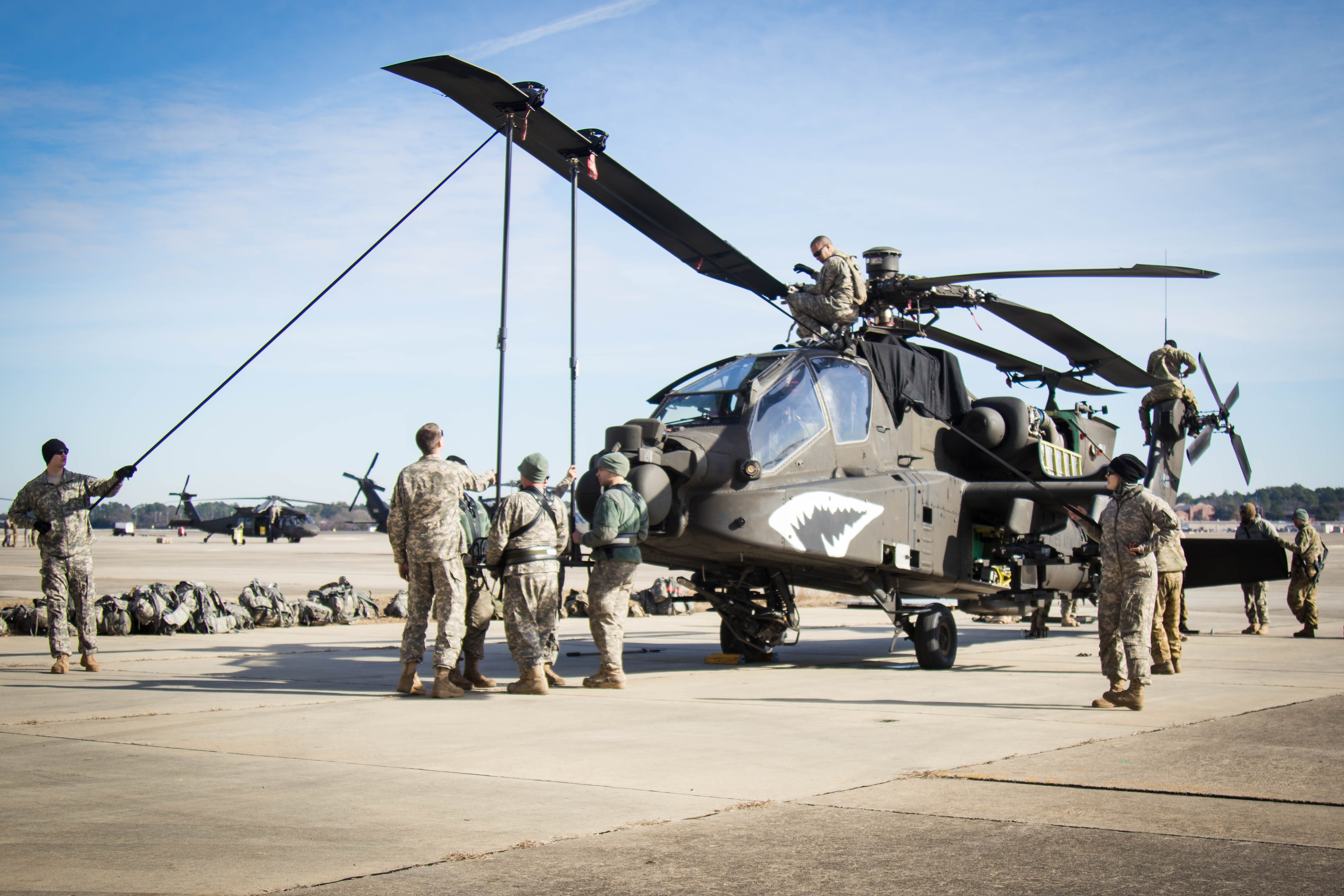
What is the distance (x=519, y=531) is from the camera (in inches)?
318

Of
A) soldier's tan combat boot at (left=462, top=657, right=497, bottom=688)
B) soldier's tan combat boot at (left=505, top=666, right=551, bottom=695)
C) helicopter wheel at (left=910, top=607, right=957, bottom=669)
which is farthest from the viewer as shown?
helicopter wheel at (left=910, top=607, right=957, bottom=669)

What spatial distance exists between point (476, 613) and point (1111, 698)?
14.9 ft

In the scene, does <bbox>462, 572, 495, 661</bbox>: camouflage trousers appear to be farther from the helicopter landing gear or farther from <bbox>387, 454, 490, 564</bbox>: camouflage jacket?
the helicopter landing gear

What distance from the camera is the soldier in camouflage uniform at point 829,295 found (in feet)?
Answer: 34.4

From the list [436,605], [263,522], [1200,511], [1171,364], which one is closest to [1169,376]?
[1171,364]

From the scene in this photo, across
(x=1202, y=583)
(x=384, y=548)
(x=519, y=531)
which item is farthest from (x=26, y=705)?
(x=384, y=548)

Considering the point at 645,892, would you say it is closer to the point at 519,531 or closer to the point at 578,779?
the point at 578,779

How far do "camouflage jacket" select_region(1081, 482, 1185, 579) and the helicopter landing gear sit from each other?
224 centimetres

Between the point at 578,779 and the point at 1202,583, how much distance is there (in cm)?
1058

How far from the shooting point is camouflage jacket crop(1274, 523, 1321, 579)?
14859mm

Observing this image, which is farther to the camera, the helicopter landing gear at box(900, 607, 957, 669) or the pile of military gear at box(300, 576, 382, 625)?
the pile of military gear at box(300, 576, 382, 625)

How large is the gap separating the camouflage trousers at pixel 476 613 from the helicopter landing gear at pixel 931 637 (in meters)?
3.71

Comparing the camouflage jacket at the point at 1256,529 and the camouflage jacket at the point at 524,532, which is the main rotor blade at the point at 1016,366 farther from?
the camouflage jacket at the point at 524,532

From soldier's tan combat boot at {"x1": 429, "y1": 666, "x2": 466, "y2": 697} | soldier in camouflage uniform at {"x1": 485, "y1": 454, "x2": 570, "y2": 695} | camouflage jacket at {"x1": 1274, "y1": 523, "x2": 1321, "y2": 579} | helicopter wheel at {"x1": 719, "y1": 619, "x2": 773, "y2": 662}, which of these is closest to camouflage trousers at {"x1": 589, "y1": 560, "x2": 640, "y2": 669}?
soldier in camouflage uniform at {"x1": 485, "y1": 454, "x2": 570, "y2": 695}
